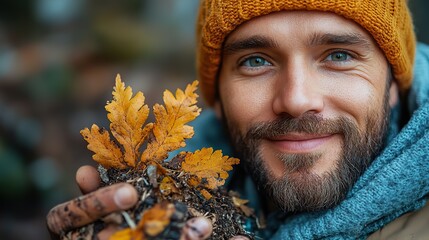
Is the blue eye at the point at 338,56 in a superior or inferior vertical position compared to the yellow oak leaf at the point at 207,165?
superior

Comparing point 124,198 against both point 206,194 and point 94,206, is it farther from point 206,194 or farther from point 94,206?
point 206,194

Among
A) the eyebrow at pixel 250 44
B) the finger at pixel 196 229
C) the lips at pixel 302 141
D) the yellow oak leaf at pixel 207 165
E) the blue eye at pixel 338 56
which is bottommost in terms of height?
the finger at pixel 196 229

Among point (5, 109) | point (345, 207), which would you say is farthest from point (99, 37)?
point (345, 207)

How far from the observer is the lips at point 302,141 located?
203 cm

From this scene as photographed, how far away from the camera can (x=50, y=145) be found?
4836 mm

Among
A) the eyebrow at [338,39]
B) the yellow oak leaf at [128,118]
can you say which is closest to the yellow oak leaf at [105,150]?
the yellow oak leaf at [128,118]

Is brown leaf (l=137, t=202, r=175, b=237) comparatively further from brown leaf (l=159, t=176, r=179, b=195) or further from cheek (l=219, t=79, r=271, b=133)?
cheek (l=219, t=79, r=271, b=133)

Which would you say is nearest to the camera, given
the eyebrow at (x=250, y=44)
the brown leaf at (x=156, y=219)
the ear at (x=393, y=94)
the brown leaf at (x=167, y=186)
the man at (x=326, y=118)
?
Result: the brown leaf at (x=156, y=219)

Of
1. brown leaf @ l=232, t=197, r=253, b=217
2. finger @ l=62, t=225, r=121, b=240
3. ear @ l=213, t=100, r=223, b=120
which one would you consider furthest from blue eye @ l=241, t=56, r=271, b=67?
finger @ l=62, t=225, r=121, b=240

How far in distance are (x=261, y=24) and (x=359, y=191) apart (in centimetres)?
71

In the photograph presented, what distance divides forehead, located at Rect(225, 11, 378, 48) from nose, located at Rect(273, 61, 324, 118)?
0.11 m

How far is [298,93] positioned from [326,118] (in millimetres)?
161

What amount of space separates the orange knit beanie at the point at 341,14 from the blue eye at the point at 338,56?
124 mm

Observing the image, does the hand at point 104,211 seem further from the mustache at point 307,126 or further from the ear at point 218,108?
the ear at point 218,108
